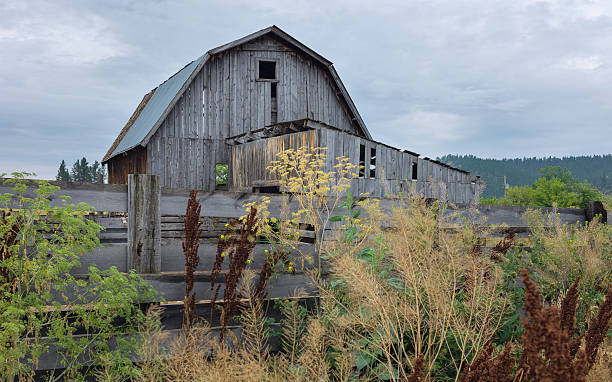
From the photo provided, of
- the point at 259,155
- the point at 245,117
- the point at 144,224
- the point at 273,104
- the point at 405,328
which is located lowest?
the point at 405,328

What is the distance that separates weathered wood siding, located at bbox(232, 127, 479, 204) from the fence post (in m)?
6.96

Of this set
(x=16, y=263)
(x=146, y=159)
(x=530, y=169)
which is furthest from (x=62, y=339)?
(x=530, y=169)

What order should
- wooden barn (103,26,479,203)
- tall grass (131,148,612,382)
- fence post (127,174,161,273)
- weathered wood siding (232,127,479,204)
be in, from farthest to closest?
wooden barn (103,26,479,203), weathered wood siding (232,127,479,204), fence post (127,174,161,273), tall grass (131,148,612,382)

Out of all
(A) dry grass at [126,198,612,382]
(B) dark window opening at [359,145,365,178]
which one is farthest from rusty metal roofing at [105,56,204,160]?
(A) dry grass at [126,198,612,382]

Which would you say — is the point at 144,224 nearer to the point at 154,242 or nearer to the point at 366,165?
the point at 154,242

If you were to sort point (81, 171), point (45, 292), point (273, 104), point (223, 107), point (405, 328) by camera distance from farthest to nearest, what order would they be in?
point (81, 171)
point (273, 104)
point (223, 107)
point (45, 292)
point (405, 328)

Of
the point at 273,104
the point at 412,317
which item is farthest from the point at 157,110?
the point at 412,317

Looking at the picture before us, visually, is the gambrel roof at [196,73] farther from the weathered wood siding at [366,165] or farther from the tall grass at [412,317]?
the tall grass at [412,317]

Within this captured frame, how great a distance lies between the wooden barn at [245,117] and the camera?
14.3 metres

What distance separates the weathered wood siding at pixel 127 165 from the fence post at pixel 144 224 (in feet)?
39.3

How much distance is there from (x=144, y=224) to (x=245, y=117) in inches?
514

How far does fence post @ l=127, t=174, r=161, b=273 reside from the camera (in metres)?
4.60

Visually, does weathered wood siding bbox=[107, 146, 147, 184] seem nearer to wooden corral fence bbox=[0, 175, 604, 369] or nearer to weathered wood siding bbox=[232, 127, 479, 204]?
weathered wood siding bbox=[232, 127, 479, 204]

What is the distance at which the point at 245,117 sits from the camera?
1733 centimetres
